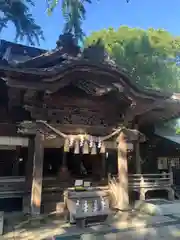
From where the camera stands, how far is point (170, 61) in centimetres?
2088

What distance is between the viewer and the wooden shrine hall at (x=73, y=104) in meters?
6.52

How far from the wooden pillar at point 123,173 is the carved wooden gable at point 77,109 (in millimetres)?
897

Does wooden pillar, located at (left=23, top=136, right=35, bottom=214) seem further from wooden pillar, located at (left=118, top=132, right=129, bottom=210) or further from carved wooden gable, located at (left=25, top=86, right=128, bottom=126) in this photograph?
wooden pillar, located at (left=118, top=132, right=129, bottom=210)

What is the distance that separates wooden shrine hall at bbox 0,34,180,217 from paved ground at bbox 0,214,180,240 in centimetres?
61

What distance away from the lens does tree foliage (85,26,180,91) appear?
757 inches

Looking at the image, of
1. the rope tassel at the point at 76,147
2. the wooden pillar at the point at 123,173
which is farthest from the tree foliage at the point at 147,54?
the rope tassel at the point at 76,147

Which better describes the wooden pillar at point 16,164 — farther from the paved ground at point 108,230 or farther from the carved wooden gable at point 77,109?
the paved ground at point 108,230

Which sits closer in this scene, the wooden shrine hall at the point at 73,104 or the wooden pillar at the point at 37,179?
the wooden pillar at the point at 37,179

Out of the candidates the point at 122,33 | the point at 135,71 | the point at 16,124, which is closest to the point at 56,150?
the point at 16,124

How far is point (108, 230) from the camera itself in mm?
5465

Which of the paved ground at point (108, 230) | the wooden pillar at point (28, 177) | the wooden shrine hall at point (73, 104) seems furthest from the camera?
the wooden pillar at point (28, 177)

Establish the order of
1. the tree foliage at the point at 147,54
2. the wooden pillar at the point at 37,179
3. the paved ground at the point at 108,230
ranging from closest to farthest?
the paved ground at the point at 108,230, the wooden pillar at the point at 37,179, the tree foliage at the point at 147,54

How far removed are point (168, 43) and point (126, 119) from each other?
605 inches

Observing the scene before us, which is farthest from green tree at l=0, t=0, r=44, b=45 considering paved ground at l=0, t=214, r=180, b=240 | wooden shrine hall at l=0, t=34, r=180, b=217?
paved ground at l=0, t=214, r=180, b=240
